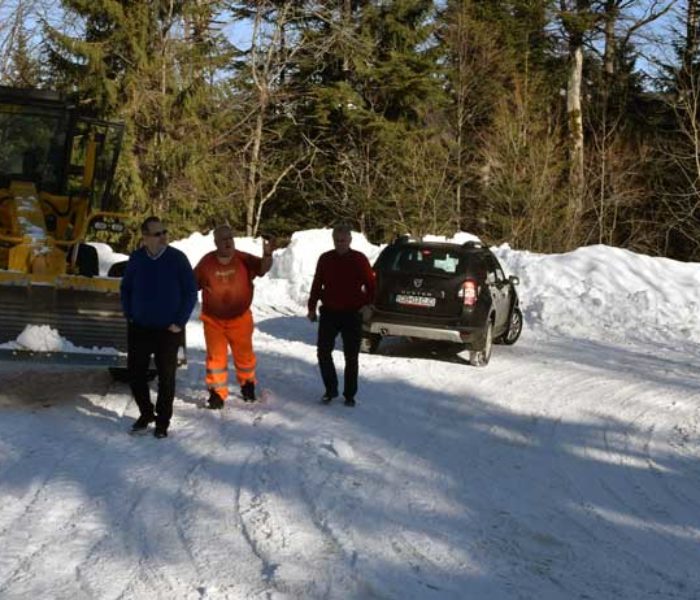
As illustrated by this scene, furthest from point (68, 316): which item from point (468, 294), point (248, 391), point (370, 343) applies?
point (468, 294)

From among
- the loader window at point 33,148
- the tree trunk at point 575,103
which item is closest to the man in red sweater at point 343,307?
the loader window at point 33,148

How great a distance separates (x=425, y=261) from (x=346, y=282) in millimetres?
3496

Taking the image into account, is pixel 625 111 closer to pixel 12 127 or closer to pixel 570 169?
pixel 570 169

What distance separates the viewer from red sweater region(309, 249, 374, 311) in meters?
8.52

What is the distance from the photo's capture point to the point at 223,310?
805 centimetres

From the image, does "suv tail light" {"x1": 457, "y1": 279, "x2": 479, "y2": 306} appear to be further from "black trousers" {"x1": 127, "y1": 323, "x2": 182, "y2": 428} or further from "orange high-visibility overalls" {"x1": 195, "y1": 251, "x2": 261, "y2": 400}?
"black trousers" {"x1": 127, "y1": 323, "x2": 182, "y2": 428}

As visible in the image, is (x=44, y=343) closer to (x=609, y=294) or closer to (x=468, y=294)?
(x=468, y=294)

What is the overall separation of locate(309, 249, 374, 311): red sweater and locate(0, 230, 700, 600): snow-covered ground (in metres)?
1.06

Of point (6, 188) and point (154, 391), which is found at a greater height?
point (6, 188)

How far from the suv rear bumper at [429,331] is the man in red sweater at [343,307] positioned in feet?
9.66

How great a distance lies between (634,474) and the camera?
6445mm

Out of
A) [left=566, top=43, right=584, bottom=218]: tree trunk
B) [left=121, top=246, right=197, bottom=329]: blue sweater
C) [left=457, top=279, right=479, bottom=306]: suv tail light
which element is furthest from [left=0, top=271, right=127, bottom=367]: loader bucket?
[left=566, top=43, right=584, bottom=218]: tree trunk

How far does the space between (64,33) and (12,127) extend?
17667mm

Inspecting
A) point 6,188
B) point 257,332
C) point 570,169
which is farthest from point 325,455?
point 570,169
